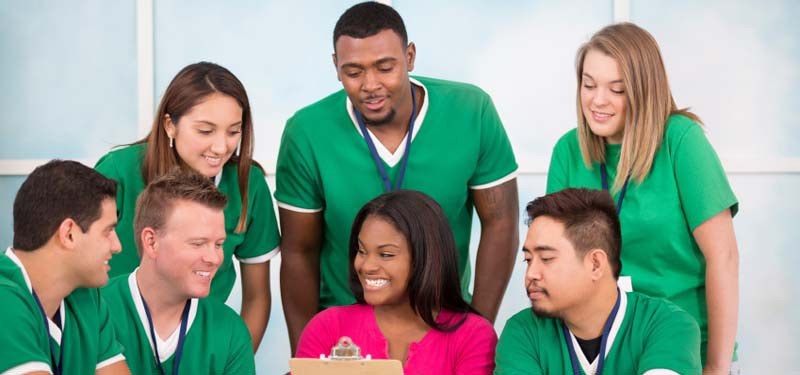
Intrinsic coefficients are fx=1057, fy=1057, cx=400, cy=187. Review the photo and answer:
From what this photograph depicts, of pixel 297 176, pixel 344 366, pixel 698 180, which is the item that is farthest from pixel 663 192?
pixel 297 176

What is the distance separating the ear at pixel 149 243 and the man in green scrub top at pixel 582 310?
96 centimetres

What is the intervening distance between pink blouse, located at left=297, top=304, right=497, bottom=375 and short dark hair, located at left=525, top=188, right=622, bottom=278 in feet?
1.24

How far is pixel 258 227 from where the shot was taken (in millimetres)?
3273

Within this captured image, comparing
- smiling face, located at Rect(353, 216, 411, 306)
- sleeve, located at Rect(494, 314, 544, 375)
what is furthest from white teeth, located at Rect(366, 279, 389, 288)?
sleeve, located at Rect(494, 314, 544, 375)

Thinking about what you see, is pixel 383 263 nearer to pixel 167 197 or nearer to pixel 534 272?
pixel 534 272

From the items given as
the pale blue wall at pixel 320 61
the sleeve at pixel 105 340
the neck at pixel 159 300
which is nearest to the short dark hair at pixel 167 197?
the neck at pixel 159 300

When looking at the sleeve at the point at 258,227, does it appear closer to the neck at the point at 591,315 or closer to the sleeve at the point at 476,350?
the sleeve at the point at 476,350

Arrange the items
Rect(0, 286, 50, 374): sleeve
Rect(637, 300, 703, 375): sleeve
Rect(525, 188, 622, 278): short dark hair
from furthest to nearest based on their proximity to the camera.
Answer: Rect(525, 188, 622, 278): short dark hair < Rect(637, 300, 703, 375): sleeve < Rect(0, 286, 50, 374): sleeve

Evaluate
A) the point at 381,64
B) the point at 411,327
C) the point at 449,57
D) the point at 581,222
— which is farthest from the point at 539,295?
the point at 449,57

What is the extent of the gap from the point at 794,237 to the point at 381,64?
2657mm

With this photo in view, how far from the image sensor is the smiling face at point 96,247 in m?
2.43

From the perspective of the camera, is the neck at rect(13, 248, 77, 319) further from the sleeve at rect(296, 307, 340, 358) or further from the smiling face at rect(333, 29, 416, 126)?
the smiling face at rect(333, 29, 416, 126)

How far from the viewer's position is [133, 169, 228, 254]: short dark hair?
9.39ft

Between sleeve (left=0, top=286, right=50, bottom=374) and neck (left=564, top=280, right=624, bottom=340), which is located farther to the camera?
neck (left=564, top=280, right=624, bottom=340)
